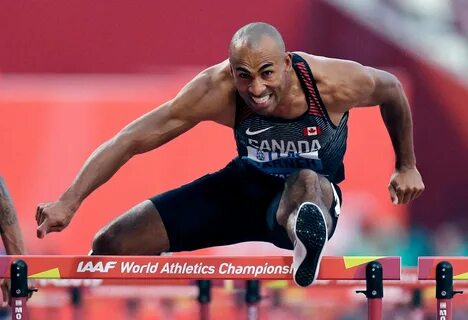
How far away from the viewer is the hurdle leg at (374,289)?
6.78 m

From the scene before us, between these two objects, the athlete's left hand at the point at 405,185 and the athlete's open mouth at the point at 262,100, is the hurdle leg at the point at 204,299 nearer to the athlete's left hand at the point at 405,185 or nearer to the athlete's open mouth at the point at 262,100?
the athlete's left hand at the point at 405,185

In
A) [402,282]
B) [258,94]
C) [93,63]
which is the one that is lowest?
[402,282]

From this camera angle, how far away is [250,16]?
12.0m

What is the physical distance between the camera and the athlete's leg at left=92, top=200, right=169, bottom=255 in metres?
7.79

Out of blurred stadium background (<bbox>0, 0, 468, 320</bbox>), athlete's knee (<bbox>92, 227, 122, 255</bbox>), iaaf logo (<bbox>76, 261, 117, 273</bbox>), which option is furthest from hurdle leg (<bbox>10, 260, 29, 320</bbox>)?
blurred stadium background (<bbox>0, 0, 468, 320</bbox>)

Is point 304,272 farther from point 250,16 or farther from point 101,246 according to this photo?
point 250,16

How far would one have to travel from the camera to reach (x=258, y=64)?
277 inches

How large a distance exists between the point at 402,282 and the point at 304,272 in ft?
5.63

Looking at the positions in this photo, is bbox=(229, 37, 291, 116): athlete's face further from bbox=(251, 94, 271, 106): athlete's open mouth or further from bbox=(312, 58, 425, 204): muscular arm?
bbox=(312, 58, 425, 204): muscular arm

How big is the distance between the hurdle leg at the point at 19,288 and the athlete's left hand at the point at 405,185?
6.50 feet

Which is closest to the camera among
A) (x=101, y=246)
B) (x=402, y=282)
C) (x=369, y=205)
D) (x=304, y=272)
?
(x=304, y=272)

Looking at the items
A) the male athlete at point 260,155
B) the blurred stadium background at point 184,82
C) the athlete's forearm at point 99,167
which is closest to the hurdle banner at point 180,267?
the male athlete at point 260,155

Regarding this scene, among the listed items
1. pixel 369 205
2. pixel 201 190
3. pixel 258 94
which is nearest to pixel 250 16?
pixel 369 205

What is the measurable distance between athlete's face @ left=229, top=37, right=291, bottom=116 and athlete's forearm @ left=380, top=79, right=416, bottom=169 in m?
0.72
